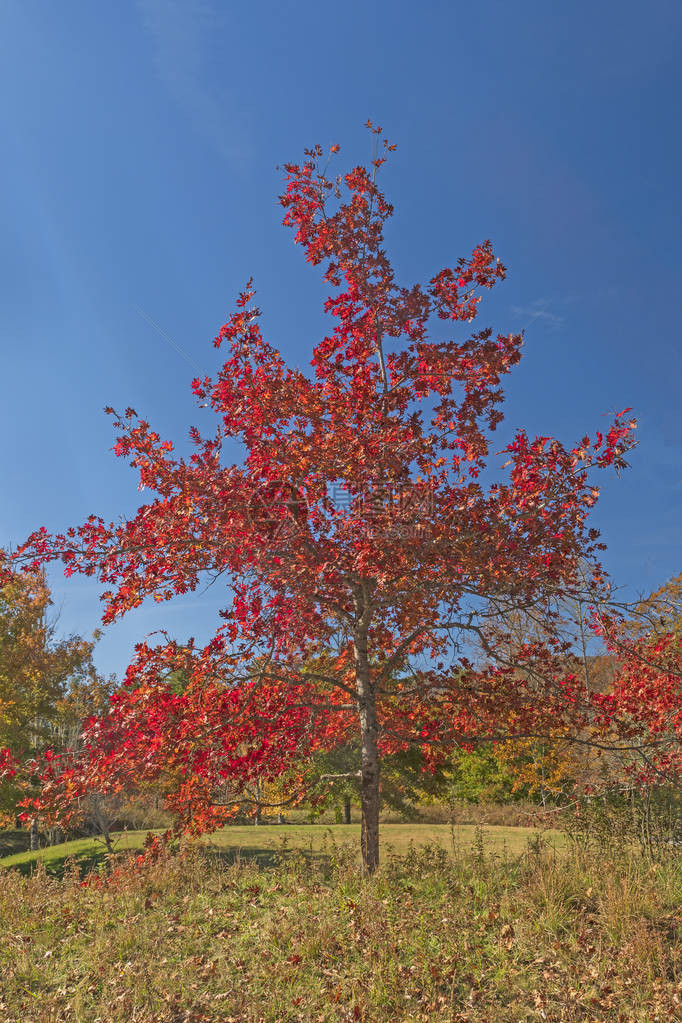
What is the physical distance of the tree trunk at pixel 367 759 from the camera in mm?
8805

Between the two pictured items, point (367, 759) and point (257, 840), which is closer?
point (367, 759)

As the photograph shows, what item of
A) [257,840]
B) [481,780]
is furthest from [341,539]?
[481,780]

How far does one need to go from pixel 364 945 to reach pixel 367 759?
292 cm

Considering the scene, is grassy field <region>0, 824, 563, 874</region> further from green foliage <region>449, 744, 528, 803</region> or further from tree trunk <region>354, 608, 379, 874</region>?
tree trunk <region>354, 608, 379, 874</region>

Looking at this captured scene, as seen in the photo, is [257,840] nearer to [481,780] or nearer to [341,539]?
[481,780]

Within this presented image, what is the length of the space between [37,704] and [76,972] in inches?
725

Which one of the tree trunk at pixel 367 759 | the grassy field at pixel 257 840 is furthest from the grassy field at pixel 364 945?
the grassy field at pixel 257 840

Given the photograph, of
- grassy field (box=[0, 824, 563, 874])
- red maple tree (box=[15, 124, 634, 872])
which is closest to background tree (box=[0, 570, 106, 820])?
grassy field (box=[0, 824, 563, 874])

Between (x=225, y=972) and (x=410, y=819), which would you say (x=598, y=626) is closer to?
(x=225, y=972)

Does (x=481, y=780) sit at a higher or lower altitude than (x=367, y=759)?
lower

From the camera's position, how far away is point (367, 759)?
29.7ft

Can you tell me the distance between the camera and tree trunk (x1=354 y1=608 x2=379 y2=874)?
8805 millimetres

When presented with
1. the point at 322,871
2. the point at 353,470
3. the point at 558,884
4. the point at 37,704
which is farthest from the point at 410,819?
the point at 353,470

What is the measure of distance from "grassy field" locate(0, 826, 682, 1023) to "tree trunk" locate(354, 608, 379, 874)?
37cm
